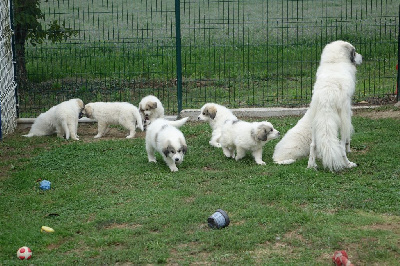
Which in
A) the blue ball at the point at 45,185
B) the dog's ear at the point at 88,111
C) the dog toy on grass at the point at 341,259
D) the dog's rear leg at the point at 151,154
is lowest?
the dog toy on grass at the point at 341,259

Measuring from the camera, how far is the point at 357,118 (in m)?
11.7

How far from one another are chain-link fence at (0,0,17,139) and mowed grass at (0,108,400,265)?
1.38 m

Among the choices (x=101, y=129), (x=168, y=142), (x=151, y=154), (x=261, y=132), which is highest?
(x=261, y=132)

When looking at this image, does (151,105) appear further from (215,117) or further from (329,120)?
(329,120)

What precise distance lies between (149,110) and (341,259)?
6515 mm

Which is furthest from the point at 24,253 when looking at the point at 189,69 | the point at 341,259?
the point at 189,69

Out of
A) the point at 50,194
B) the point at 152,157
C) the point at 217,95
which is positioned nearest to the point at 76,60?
the point at 217,95

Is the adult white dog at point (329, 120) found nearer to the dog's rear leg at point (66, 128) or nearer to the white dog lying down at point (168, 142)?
the white dog lying down at point (168, 142)

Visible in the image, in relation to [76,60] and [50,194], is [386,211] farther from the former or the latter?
[76,60]

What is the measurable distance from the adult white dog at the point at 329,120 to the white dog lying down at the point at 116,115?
311cm

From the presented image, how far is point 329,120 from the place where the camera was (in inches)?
328

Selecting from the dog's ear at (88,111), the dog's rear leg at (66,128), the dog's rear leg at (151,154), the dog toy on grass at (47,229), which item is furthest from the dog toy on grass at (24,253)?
the dog's ear at (88,111)

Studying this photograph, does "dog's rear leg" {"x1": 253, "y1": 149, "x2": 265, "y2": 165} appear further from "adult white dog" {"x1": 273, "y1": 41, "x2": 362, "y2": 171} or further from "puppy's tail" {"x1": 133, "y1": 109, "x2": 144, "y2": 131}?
"puppy's tail" {"x1": 133, "y1": 109, "x2": 144, "y2": 131}

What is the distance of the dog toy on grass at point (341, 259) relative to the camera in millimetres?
5414
